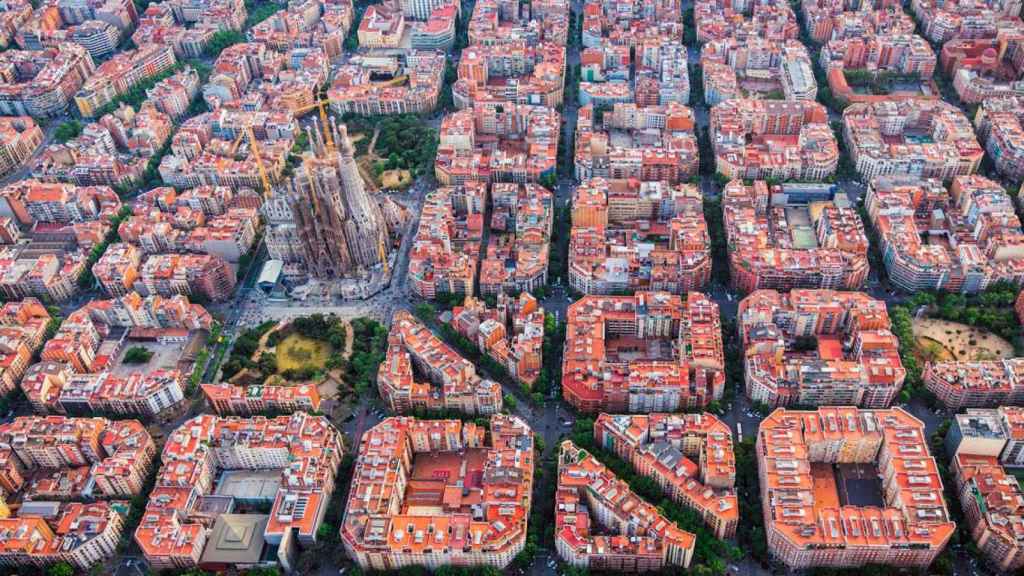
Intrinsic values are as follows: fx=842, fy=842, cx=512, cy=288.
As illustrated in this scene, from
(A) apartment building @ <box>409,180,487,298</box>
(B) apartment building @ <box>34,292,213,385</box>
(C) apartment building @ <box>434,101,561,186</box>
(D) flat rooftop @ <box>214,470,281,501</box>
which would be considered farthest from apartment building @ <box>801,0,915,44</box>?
(D) flat rooftop @ <box>214,470,281,501</box>

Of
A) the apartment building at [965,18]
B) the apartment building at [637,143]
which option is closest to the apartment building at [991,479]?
the apartment building at [637,143]

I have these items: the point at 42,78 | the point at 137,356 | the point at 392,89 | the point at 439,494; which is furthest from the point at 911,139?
the point at 42,78

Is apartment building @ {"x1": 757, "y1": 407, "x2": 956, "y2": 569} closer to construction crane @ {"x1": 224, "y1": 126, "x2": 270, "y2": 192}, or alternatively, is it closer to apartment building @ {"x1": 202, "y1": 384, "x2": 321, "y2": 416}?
apartment building @ {"x1": 202, "y1": 384, "x2": 321, "y2": 416}

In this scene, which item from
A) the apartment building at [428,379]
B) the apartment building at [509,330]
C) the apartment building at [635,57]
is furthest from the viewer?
the apartment building at [635,57]

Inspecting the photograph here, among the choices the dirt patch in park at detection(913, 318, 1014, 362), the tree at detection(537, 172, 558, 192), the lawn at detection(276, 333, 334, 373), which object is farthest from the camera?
the tree at detection(537, 172, 558, 192)

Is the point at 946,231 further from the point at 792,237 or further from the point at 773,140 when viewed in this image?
the point at 773,140

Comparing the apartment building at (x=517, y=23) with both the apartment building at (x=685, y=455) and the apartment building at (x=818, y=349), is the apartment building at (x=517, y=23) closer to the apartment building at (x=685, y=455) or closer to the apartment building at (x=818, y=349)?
the apartment building at (x=818, y=349)
